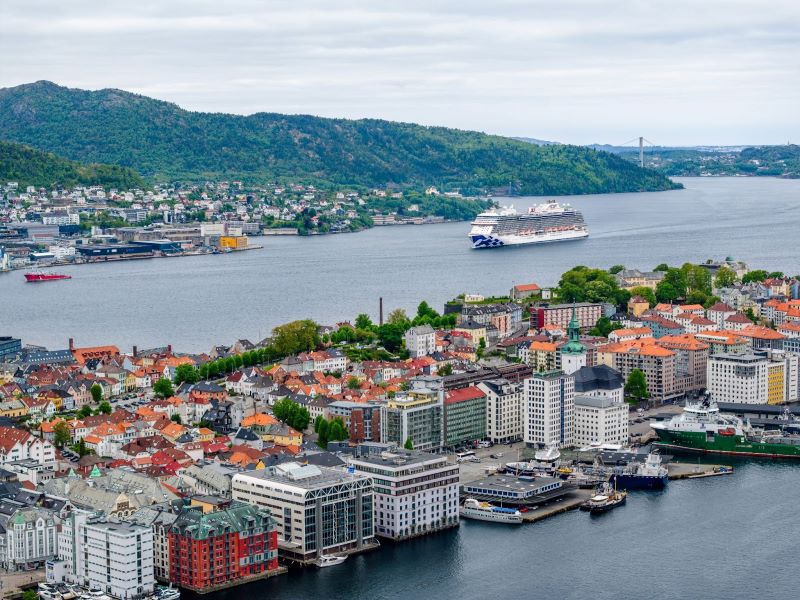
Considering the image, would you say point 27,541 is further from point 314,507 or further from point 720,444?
point 720,444

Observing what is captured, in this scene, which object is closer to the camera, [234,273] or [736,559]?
[736,559]

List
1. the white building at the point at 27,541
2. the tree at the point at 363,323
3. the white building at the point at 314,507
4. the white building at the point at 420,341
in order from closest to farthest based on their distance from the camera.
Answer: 1. the white building at the point at 27,541
2. the white building at the point at 314,507
3. the white building at the point at 420,341
4. the tree at the point at 363,323

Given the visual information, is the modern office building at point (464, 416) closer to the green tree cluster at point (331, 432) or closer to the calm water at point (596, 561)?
the green tree cluster at point (331, 432)

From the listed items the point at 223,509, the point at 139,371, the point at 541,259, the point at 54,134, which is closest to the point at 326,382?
the point at 139,371

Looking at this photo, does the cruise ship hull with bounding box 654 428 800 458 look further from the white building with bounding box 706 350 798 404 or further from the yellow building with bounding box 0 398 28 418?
the yellow building with bounding box 0 398 28 418

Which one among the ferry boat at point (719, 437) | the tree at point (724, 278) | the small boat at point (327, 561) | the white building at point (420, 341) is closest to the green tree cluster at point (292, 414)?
the ferry boat at point (719, 437)

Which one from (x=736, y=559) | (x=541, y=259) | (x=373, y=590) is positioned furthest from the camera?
(x=541, y=259)

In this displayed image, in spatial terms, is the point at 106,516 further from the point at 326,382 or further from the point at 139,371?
the point at 139,371

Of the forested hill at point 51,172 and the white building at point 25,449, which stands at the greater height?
the forested hill at point 51,172
